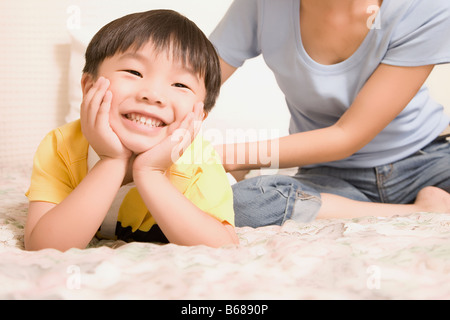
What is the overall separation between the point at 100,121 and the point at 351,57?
0.64m

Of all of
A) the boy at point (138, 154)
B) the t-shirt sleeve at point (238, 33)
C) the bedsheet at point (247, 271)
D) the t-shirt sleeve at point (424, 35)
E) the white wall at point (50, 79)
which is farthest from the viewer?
the white wall at point (50, 79)

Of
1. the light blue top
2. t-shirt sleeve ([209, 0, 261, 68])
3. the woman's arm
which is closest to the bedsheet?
the woman's arm

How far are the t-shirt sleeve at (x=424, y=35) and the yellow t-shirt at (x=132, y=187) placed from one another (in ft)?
1.65

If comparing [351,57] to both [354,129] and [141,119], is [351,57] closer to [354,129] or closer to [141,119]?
[354,129]

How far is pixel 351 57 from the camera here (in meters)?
1.14

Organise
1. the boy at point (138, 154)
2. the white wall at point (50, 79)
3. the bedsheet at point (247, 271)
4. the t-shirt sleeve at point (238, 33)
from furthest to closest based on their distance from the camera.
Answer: the white wall at point (50, 79) → the t-shirt sleeve at point (238, 33) → the boy at point (138, 154) → the bedsheet at point (247, 271)

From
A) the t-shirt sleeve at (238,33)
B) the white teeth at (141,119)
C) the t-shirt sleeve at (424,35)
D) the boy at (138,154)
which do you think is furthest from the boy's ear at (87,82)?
the t-shirt sleeve at (424,35)

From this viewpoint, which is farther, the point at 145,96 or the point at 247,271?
the point at 145,96

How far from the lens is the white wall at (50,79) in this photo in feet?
5.74

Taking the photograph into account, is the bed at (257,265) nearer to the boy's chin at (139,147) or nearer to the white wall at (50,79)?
the boy's chin at (139,147)

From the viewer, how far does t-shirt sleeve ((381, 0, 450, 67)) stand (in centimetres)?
106

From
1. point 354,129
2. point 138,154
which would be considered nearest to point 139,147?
point 138,154

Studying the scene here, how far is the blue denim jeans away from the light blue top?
0.03 meters

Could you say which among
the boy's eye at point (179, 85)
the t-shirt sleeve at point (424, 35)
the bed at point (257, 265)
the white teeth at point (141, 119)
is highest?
the t-shirt sleeve at point (424, 35)
